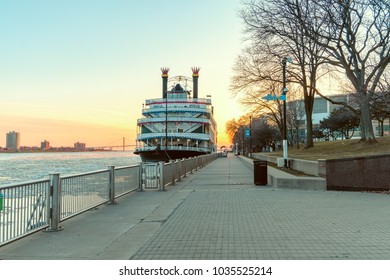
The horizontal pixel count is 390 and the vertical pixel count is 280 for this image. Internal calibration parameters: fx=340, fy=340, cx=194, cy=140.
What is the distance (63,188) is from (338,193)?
8.61 metres

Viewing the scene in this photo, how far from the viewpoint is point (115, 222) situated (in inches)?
276

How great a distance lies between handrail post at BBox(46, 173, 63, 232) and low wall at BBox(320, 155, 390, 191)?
901 cm

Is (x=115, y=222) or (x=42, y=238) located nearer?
(x=42, y=238)

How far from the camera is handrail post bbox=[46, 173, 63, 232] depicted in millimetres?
6180

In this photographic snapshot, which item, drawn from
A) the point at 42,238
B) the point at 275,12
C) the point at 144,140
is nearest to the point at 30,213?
the point at 42,238

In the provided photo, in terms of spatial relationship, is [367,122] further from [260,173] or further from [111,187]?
[111,187]

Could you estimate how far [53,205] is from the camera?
6.22 meters

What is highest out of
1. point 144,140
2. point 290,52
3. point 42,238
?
point 290,52

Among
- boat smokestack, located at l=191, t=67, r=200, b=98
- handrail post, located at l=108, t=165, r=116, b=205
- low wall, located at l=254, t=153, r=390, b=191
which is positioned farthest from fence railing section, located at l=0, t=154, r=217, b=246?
boat smokestack, located at l=191, t=67, r=200, b=98

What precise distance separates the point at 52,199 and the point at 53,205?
111 mm

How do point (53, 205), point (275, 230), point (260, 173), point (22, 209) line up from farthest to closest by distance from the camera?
point (260, 173)
point (53, 205)
point (275, 230)
point (22, 209)

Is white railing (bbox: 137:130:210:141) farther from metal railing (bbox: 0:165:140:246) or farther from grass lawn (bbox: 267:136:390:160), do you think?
metal railing (bbox: 0:165:140:246)

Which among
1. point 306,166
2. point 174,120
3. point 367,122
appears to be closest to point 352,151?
point 367,122

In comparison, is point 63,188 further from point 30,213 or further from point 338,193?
point 338,193
